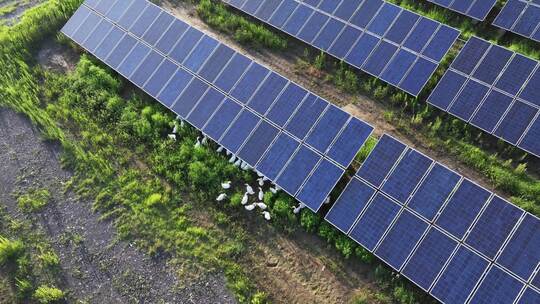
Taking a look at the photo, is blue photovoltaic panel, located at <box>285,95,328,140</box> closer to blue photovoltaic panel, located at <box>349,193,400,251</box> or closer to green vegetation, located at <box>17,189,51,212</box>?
blue photovoltaic panel, located at <box>349,193,400,251</box>

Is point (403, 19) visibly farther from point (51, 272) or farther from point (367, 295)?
point (51, 272)

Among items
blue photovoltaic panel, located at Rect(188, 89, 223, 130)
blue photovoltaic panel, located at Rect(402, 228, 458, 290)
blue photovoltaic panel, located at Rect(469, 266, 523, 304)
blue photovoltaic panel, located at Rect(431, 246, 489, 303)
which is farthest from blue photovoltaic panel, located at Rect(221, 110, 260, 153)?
blue photovoltaic panel, located at Rect(469, 266, 523, 304)

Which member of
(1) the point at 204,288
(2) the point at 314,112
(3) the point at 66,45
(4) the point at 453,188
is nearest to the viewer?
(4) the point at 453,188

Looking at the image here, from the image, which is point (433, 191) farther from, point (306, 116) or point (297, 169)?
point (306, 116)

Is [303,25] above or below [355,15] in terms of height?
below

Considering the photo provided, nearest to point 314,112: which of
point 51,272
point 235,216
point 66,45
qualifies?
point 235,216

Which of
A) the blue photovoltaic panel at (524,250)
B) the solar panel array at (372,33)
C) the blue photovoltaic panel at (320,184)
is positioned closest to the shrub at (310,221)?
the blue photovoltaic panel at (320,184)
